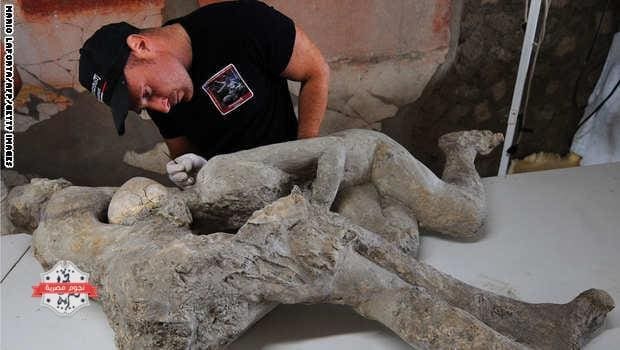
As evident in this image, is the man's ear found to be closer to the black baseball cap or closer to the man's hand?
the black baseball cap

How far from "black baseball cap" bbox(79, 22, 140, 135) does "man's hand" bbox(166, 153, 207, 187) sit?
23 centimetres

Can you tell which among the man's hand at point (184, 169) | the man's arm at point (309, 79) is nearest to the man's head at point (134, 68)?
the man's hand at point (184, 169)

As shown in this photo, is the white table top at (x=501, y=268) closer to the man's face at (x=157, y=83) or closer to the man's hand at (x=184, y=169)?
the man's hand at (x=184, y=169)

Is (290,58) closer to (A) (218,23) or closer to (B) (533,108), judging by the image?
(A) (218,23)

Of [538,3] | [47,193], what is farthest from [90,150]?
[538,3]

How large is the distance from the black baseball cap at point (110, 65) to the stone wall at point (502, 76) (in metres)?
1.21

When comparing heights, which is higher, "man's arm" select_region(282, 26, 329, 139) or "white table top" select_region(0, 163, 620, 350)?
"man's arm" select_region(282, 26, 329, 139)

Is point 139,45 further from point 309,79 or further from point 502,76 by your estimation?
point 502,76

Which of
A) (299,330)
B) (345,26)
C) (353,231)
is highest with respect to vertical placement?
(345,26)

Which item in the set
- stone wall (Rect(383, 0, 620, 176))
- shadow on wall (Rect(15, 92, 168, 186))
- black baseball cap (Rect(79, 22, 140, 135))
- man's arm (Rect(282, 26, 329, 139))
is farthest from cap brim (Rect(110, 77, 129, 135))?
stone wall (Rect(383, 0, 620, 176))

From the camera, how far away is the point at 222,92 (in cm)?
190

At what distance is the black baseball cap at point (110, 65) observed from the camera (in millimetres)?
1746

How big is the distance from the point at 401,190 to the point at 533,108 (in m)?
1.04

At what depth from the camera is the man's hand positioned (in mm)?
1877
